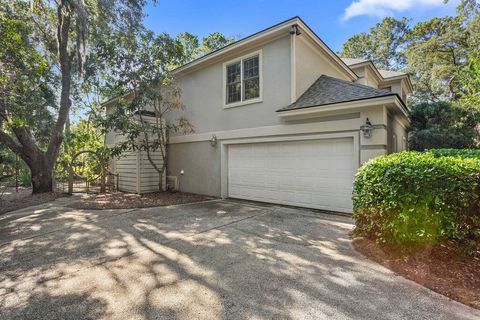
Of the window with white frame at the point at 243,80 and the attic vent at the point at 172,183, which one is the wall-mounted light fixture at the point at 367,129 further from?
the attic vent at the point at 172,183

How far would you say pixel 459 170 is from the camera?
3.19 meters

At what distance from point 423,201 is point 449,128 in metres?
10.6

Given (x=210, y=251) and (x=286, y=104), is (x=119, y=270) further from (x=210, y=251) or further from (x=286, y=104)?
(x=286, y=104)

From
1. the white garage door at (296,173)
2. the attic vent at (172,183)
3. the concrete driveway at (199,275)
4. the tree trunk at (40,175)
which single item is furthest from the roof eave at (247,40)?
the tree trunk at (40,175)

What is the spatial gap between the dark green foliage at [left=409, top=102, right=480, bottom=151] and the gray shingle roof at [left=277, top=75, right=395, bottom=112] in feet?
21.6

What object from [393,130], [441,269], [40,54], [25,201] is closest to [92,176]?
[25,201]

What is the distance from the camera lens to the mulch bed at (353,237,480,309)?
9.00 feet

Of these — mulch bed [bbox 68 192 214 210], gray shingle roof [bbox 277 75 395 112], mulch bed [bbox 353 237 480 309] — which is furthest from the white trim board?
mulch bed [bbox 353 237 480 309]

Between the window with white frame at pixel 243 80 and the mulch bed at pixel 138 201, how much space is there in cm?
377

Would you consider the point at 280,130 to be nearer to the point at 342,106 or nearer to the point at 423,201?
the point at 342,106

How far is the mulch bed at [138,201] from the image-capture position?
7.40 metres

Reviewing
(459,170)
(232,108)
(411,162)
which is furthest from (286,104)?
(459,170)

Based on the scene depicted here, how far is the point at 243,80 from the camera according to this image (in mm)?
8297

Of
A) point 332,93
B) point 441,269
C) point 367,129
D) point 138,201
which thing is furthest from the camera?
point 138,201
